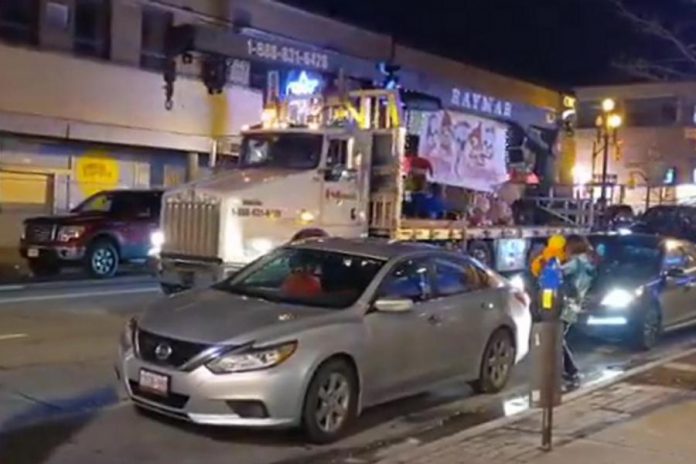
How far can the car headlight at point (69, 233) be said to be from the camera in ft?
67.7

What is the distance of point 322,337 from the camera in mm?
7969

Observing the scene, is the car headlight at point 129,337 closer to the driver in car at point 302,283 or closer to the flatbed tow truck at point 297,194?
the driver in car at point 302,283

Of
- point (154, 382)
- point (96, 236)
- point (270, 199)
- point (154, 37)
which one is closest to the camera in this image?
point (154, 382)

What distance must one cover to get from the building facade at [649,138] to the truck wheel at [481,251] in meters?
35.5

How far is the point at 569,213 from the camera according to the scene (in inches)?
934

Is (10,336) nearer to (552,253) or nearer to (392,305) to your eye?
(392,305)

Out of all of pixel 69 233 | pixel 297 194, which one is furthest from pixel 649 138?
pixel 297 194

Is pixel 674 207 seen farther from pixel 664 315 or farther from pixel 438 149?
pixel 664 315

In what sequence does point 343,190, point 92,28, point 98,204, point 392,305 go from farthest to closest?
point 92,28 < point 98,204 < point 343,190 < point 392,305

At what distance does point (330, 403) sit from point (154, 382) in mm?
1354

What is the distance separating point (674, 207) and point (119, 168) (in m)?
18.0

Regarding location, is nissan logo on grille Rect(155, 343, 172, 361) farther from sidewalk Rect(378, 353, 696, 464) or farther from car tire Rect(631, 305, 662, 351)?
car tire Rect(631, 305, 662, 351)

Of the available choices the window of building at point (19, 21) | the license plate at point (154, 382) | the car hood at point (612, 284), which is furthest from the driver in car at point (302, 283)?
the window of building at point (19, 21)

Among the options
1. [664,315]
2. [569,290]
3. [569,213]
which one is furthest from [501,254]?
[569,290]
